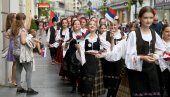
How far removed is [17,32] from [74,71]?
159 cm

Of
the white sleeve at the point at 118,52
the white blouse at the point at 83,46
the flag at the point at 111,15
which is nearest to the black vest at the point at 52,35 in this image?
the white blouse at the point at 83,46

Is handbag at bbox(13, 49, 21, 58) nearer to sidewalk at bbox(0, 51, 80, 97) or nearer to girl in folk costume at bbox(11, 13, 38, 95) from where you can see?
girl in folk costume at bbox(11, 13, 38, 95)

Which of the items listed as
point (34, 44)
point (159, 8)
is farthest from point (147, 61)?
point (159, 8)

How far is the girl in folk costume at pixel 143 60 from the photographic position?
5.40 metres

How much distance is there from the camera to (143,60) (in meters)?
5.38

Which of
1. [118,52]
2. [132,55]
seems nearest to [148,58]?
[132,55]

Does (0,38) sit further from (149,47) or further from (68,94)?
(149,47)

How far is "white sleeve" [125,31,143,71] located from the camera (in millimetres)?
5367

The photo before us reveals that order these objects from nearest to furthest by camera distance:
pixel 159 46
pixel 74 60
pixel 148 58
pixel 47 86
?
pixel 148 58
pixel 159 46
pixel 74 60
pixel 47 86

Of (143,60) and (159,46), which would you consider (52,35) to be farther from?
(143,60)

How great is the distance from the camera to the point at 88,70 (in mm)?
7664

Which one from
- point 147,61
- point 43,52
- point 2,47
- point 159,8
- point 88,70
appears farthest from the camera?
point 159,8

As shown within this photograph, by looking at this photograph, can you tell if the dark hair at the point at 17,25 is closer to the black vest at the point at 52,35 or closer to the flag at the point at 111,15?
the flag at the point at 111,15

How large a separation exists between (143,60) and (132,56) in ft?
0.48
